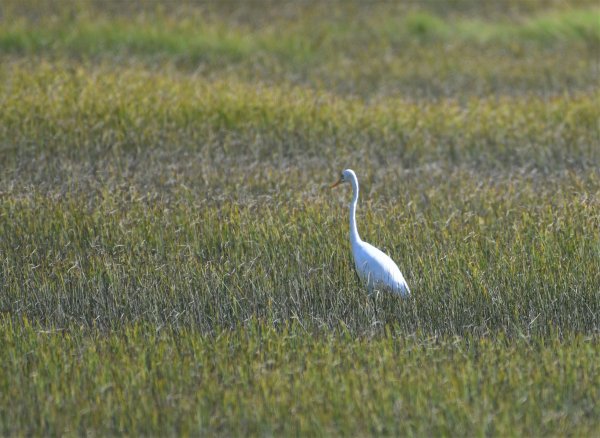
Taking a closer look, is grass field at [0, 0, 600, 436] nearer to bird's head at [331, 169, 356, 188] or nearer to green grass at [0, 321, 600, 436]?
green grass at [0, 321, 600, 436]

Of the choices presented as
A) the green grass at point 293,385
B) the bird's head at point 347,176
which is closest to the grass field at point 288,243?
the green grass at point 293,385

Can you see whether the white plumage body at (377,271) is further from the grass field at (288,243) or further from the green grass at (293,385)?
the green grass at (293,385)

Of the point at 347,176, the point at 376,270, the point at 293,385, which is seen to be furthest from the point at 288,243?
the point at 293,385

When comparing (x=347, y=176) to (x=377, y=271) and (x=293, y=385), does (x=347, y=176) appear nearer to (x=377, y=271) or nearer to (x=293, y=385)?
(x=377, y=271)

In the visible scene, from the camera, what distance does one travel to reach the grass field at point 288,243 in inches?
234

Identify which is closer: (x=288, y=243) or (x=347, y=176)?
(x=288, y=243)

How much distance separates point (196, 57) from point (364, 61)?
286 centimetres

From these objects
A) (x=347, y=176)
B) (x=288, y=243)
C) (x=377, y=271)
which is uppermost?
(x=347, y=176)

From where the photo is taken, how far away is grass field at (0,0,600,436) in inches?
234

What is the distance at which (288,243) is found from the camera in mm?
8484

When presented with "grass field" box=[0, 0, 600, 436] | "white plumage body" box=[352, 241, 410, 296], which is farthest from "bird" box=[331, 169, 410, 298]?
"grass field" box=[0, 0, 600, 436]

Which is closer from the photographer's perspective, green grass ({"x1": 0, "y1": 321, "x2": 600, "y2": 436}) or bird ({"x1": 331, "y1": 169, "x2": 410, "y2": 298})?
green grass ({"x1": 0, "y1": 321, "x2": 600, "y2": 436})

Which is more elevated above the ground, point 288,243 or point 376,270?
point 376,270

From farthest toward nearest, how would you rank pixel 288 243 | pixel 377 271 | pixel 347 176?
pixel 347 176, pixel 288 243, pixel 377 271
